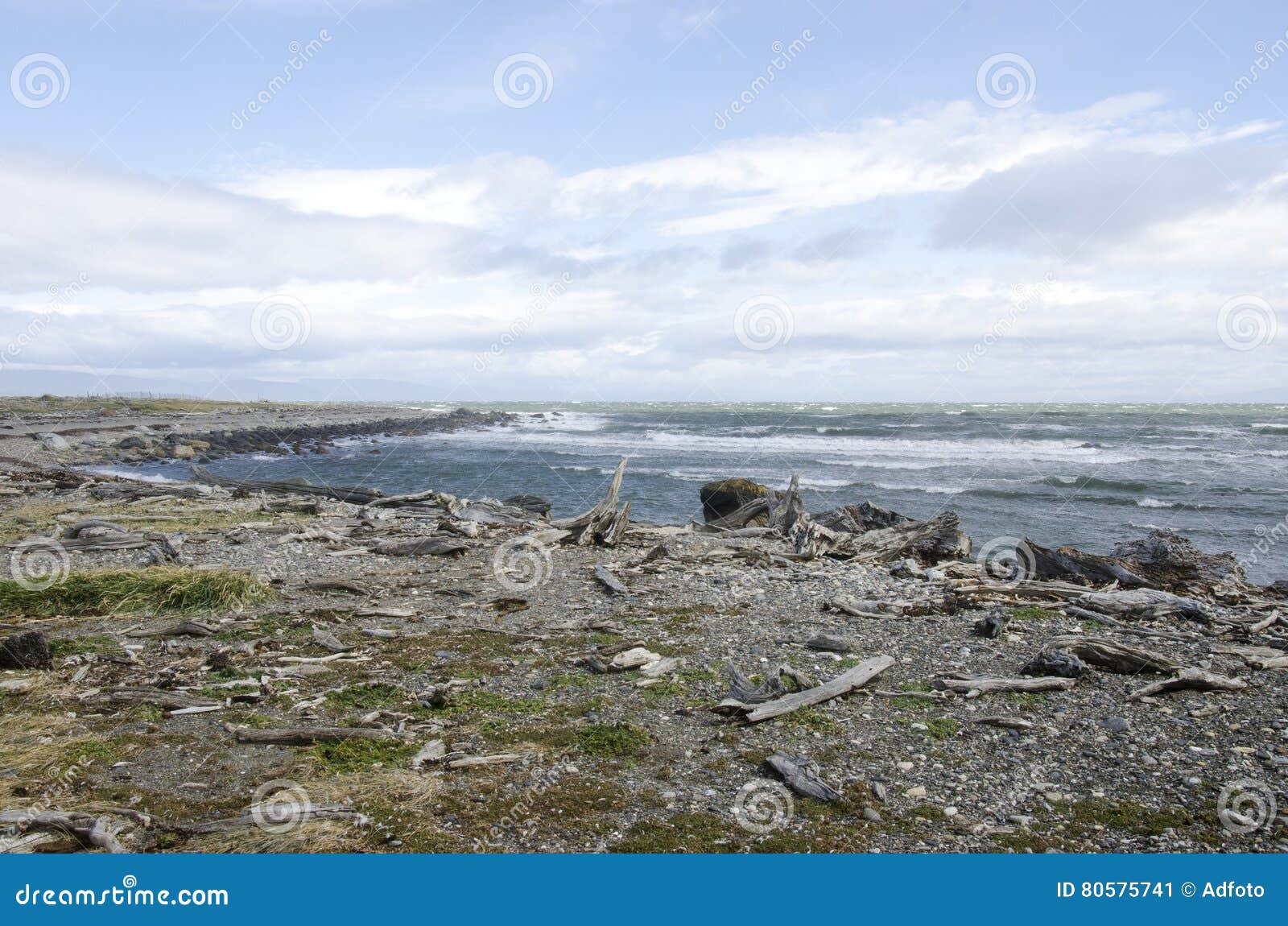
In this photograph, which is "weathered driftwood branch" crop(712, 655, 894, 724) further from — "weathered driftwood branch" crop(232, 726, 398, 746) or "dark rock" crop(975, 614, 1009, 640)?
"weathered driftwood branch" crop(232, 726, 398, 746)

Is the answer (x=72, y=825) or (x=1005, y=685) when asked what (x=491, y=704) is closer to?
(x=72, y=825)

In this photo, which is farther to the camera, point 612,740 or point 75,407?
point 75,407

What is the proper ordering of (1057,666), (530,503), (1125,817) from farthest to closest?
(530,503) < (1057,666) < (1125,817)

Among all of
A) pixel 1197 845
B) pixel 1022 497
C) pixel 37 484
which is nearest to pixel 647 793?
pixel 1197 845

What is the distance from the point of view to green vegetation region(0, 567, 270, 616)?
1195 centimetres

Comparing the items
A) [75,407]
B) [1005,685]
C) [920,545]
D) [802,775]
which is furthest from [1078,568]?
[75,407]

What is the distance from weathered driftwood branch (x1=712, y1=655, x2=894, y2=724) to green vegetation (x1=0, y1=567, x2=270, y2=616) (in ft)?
29.0

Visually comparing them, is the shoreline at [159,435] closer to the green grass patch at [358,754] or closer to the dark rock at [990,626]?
the green grass patch at [358,754]

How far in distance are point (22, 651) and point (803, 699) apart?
9786mm

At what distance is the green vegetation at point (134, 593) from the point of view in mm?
11953

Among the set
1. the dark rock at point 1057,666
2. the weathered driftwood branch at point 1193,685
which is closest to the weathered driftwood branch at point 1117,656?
the dark rock at point 1057,666

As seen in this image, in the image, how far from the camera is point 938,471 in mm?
44312

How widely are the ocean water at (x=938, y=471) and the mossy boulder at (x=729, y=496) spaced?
197 centimetres

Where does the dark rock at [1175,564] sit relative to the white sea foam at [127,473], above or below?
below
